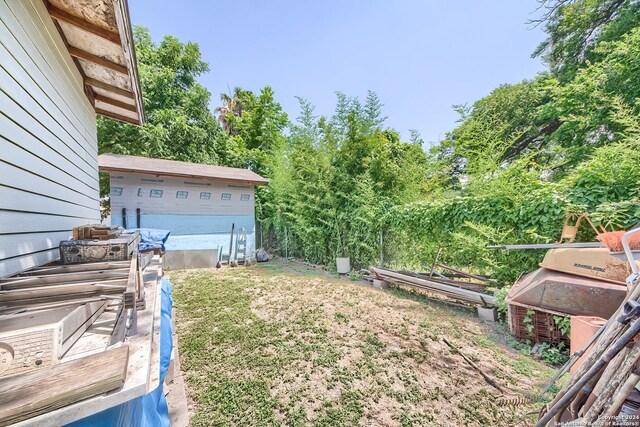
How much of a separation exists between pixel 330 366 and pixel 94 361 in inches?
82.9

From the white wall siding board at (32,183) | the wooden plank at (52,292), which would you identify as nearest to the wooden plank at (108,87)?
the white wall siding board at (32,183)

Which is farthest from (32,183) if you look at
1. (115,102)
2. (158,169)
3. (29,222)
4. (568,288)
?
(158,169)

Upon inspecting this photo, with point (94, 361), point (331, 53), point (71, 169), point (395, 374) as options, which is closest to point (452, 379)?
point (395, 374)

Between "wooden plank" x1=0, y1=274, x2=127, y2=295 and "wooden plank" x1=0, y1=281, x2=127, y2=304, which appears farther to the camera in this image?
"wooden plank" x1=0, y1=274, x2=127, y2=295

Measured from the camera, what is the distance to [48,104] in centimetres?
201

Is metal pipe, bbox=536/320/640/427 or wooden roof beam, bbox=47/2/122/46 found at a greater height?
wooden roof beam, bbox=47/2/122/46

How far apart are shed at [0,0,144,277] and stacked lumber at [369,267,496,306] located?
190 inches

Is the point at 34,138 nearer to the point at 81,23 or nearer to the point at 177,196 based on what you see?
the point at 81,23

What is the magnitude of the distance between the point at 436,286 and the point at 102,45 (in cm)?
532

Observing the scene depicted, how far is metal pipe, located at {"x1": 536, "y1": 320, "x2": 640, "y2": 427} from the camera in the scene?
0.96 meters

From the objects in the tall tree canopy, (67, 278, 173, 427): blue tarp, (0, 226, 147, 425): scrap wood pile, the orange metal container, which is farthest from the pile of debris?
the tall tree canopy

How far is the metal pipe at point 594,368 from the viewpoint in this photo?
956 millimetres

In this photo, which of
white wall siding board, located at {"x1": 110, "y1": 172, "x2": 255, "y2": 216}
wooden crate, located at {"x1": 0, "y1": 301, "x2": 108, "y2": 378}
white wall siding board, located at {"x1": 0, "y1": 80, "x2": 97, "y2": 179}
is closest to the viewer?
wooden crate, located at {"x1": 0, "y1": 301, "x2": 108, "y2": 378}

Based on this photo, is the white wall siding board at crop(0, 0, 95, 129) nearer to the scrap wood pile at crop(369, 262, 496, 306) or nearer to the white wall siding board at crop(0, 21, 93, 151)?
the white wall siding board at crop(0, 21, 93, 151)
